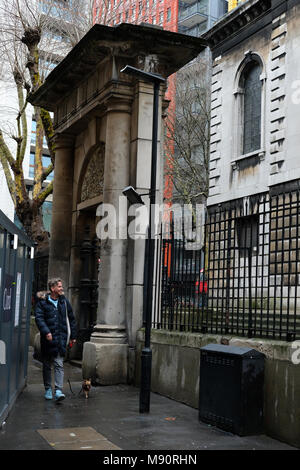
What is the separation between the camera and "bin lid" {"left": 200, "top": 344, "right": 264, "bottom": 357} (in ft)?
23.8

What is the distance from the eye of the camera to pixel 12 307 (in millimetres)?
7762

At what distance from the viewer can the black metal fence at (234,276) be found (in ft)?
25.9

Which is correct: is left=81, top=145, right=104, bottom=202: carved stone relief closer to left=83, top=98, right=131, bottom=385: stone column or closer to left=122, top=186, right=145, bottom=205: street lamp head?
left=83, top=98, right=131, bottom=385: stone column

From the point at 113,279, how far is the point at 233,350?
15.3 ft

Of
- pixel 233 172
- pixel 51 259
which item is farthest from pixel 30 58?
pixel 233 172

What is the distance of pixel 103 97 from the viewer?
12.5 metres

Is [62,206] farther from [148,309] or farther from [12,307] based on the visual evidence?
[12,307]

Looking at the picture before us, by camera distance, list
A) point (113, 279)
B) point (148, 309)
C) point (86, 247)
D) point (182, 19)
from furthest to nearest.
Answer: point (182, 19) < point (86, 247) < point (113, 279) < point (148, 309)

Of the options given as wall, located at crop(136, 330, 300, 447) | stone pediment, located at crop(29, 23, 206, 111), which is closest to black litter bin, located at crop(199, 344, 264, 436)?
wall, located at crop(136, 330, 300, 447)

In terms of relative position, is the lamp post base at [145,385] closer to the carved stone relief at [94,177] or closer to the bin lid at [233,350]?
the bin lid at [233,350]

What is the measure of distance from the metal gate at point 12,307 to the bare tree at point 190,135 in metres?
23.8

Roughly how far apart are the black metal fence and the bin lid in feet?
1.44

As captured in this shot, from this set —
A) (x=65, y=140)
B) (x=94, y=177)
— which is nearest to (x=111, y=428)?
(x=94, y=177)

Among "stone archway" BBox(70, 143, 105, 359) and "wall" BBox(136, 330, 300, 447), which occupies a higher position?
"stone archway" BBox(70, 143, 105, 359)
